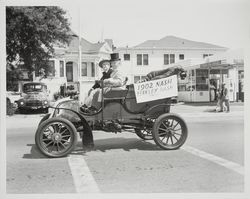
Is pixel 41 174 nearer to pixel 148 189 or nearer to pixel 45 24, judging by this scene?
pixel 148 189

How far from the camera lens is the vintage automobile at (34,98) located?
41.4ft

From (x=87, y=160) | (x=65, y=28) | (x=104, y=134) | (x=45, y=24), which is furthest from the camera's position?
(x=65, y=28)

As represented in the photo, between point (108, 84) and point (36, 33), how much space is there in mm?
7287

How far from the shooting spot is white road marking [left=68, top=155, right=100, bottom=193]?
454 cm

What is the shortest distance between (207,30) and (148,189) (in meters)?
3.12

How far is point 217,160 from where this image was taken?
18.9 ft

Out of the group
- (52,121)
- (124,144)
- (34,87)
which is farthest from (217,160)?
(34,87)

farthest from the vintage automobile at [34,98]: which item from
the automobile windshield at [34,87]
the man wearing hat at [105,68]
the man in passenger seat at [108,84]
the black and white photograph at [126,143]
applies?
the man in passenger seat at [108,84]

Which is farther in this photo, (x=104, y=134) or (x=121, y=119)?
(x=104, y=134)

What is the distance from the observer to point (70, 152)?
604 centimetres

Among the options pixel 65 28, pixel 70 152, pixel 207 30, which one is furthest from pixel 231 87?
pixel 70 152

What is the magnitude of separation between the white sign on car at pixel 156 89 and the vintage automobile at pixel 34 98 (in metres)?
6.78

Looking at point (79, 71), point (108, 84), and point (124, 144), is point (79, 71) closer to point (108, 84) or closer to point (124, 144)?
point (124, 144)

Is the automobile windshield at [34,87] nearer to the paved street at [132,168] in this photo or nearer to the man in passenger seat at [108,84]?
the paved street at [132,168]
